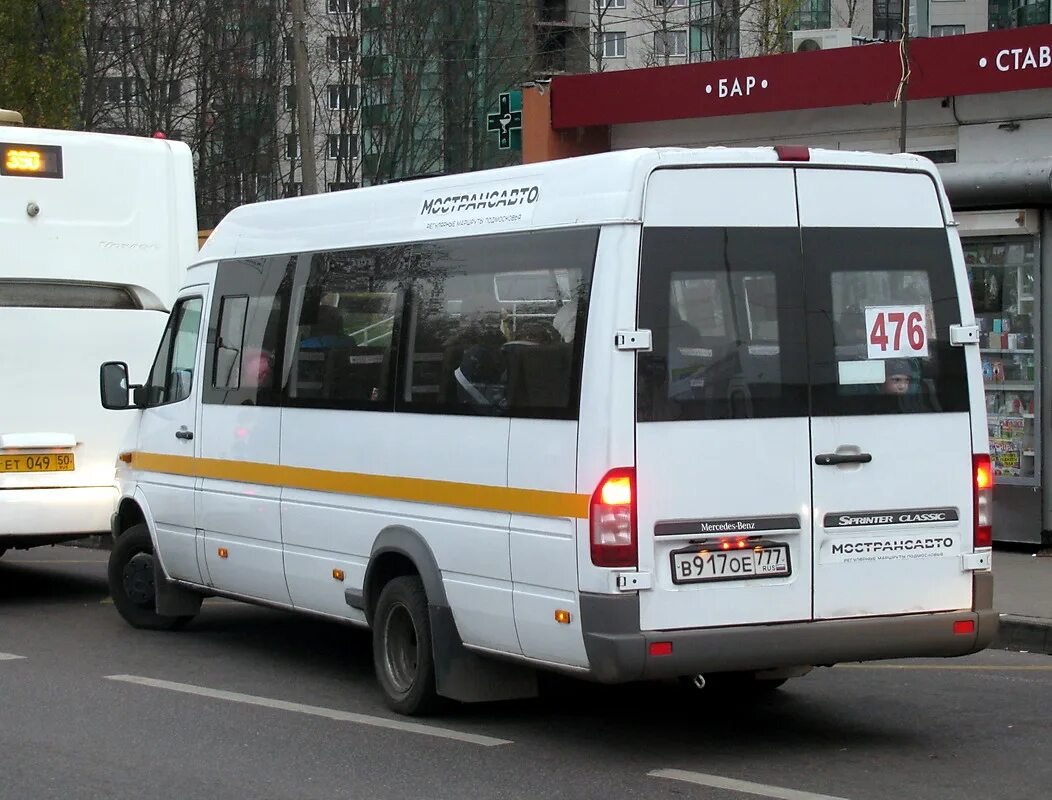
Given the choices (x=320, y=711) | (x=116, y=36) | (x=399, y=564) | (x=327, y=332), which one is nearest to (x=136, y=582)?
(x=327, y=332)

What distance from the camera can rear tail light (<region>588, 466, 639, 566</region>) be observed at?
7.04 metres

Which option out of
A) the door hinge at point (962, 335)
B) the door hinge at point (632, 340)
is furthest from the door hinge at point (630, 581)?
the door hinge at point (962, 335)

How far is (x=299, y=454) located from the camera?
9.23m

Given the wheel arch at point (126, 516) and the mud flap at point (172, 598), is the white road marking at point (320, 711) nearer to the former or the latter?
the mud flap at point (172, 598)

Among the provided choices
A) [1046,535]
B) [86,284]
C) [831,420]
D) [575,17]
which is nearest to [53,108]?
[86,284]

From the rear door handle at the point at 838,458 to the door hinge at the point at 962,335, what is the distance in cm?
71

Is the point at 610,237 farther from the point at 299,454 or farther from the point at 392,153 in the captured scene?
the point at 392,153

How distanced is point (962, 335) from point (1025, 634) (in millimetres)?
3866

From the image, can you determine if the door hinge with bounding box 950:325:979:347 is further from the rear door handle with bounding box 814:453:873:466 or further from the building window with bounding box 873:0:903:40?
the building window with bounding box 873:0:903:40

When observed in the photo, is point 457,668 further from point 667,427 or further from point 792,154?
point 792,154

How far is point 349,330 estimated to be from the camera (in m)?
9.02

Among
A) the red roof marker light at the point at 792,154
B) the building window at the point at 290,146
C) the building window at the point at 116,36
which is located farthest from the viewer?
the building window at the point at 290,146

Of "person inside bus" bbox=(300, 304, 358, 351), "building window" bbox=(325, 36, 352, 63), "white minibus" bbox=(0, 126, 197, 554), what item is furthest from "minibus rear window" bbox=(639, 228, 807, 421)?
"building window" bbox=(325, 36, 352, 63)

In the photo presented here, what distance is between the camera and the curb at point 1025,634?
10.8 m
